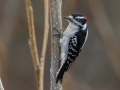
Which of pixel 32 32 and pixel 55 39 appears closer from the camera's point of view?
pixel 32 32

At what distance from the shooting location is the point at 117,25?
13.7 ft

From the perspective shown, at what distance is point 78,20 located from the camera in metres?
2.33

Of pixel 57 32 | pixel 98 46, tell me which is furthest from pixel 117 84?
pixel 57 32

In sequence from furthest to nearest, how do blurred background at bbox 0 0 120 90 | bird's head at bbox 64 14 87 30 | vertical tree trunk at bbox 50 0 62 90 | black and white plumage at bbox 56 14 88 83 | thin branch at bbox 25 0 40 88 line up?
blurred background at bbox 0 0 120 90 → bird's head at bbox 64 14 87 30 → black and white plumage at bbox 56 14 88 83 → vertical tree trunk at bbox 50 0 62 90 → thin branch at bbox 25 0 40 88

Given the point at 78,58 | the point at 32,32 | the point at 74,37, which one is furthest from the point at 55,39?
the point at 78,58

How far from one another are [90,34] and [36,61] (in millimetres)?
2778

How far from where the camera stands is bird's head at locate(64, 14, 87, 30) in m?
2.29

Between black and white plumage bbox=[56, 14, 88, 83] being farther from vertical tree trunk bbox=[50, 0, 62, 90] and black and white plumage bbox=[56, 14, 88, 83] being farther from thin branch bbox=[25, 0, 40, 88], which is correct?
thin branch bbox=[25, 0, 40, 88]

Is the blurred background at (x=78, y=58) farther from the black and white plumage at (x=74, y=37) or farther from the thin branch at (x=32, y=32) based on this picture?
the thin branch at (x=32, y=32)

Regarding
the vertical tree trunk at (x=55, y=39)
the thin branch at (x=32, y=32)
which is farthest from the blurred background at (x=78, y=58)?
the thin branch at (x=32, y=32)

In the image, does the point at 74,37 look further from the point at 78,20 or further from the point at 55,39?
the point at 55,39

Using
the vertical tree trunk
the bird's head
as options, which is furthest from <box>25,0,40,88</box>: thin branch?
the bird's head

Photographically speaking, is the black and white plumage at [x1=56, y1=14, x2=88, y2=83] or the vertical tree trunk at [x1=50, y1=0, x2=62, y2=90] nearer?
the vertical tree trunk at [x1=50, y1=0, x2=62, y2=90]

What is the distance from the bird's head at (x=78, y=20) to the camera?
2.29 meters
